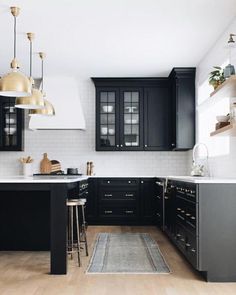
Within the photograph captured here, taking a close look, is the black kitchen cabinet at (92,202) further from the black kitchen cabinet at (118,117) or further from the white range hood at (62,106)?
the white range hood at (62,106)

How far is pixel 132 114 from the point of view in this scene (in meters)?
8.34

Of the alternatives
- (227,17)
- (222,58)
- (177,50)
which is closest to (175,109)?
(177,50)

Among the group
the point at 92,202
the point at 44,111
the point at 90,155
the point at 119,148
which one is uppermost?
the point at 44,111

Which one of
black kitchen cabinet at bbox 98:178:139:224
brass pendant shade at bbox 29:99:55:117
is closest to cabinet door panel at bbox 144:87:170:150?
black kitchen cabinet at bbox 98:178:139:224

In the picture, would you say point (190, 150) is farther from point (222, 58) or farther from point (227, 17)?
point (227, 17)

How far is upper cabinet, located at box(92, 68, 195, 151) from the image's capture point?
832 centimetres

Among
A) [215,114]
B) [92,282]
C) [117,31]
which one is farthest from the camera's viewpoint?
[215,114]

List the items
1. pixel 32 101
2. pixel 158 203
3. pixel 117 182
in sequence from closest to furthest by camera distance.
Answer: pixel 32 101 → pixel 158 203 → pixel 117 182

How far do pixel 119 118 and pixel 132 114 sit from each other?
241 mm

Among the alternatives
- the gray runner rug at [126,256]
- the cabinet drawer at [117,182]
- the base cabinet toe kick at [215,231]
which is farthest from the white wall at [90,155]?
the base cabinet toe kick at [215,231]

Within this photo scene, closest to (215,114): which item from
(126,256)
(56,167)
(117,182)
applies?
(117,182)

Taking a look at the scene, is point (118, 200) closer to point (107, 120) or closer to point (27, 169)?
point (107, 120)

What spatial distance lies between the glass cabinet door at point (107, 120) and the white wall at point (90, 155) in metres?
0.36

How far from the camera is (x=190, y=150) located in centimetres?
829
